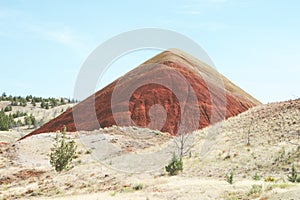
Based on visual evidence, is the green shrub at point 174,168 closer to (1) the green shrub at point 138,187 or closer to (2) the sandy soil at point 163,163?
(2) the sandy soil at point 163,163

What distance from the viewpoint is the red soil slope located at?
5338 centimetres

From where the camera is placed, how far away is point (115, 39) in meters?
28.7

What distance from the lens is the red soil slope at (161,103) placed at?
5338 cm

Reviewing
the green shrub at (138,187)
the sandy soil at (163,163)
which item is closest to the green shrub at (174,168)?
the sandy soil at (163,163)

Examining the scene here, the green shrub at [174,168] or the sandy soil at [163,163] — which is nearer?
the sandy soil at [163,163]

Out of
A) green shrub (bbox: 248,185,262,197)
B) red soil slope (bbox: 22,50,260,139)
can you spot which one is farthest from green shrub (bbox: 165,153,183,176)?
red soil slope (bbox: 22,50,260,139)

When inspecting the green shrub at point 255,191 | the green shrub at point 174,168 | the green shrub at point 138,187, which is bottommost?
the green shrub at point 138,187

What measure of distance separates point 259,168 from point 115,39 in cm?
1482

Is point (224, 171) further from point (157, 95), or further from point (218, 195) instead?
point (157, 95)

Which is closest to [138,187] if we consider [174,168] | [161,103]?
[174,168]

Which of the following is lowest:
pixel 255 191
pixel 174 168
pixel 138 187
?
pixel 138 187

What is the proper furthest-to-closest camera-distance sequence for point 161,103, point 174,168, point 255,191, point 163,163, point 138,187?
point 161,103 < point 163,163 < point 174,168 < point 138,187 < point 255,191

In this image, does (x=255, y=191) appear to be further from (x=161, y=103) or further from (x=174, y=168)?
(x=161, y=103)

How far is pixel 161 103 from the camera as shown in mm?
55281
